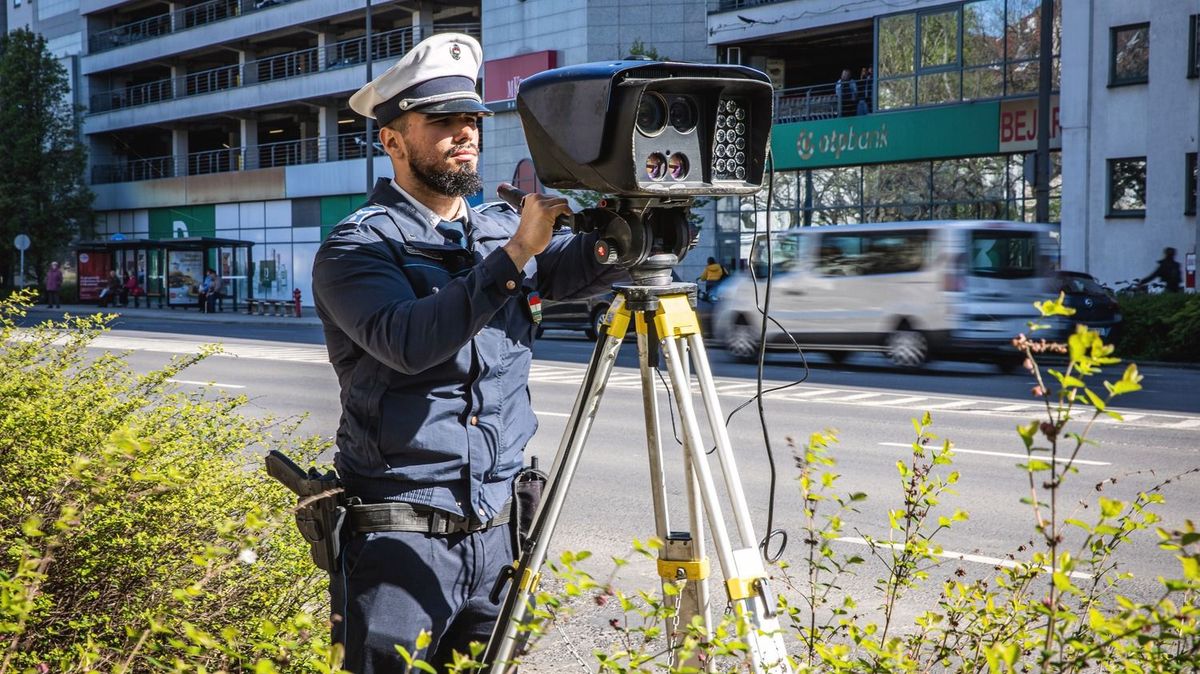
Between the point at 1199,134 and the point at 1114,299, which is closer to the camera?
the point at 1114,299

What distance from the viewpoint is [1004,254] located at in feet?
55.9

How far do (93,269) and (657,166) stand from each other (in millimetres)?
48445

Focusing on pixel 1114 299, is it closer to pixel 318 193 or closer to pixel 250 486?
pixel 250 486

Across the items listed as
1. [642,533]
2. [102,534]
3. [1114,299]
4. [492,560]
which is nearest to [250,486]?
[102,534]

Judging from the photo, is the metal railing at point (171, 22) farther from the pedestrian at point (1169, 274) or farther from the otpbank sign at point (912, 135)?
the pedestrian at point (1169, 274)

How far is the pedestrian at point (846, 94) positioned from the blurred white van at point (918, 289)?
1319 centimetres

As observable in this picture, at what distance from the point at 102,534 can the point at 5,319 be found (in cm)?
233

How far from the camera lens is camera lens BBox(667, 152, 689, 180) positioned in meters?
2.36

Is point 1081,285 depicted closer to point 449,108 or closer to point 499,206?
point 499,206

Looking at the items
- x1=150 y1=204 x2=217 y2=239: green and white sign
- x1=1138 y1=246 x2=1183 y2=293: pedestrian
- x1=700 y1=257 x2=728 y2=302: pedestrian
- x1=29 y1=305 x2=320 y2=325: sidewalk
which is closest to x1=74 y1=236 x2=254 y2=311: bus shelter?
x1=29 y1=305 x2=320 y2=325: sidewalk

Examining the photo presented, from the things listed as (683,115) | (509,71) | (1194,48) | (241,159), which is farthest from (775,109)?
(683,115)

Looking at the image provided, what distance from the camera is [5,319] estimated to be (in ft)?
18.1

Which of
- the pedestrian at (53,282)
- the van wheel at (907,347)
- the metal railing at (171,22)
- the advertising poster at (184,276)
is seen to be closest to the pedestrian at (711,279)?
the van wheel at (907,347)

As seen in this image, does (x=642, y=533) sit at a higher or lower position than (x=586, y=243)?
lower
